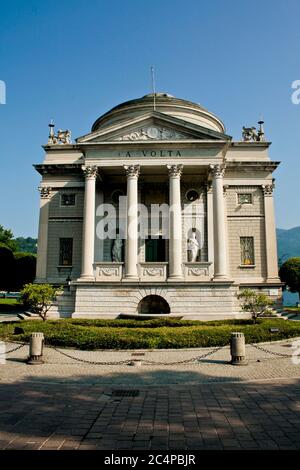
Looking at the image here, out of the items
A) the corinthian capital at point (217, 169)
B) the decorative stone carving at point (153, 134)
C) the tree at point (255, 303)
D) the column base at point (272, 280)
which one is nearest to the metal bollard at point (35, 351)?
the tree at point (255, 303)

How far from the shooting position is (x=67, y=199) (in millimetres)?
33750

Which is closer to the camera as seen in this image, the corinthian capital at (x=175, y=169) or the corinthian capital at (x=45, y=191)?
the corinthian capital at (x=175, y=169)

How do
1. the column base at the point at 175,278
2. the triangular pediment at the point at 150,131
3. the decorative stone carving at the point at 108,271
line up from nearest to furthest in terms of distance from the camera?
the column base at the point at 175,278
the decorative stone carving at the point at 108,271
the triangular pediment at the point at 150,131

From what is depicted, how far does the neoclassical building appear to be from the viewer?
85.0ft

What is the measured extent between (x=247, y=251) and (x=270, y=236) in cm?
243

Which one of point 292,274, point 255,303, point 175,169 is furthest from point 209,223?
point 292,274

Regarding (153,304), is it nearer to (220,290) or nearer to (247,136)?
(220,290)

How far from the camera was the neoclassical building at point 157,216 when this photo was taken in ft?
85.0

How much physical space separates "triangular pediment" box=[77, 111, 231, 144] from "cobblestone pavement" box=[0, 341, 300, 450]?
759 inches

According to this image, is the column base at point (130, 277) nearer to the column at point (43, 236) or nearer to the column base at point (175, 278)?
the column base at point (175, 278)

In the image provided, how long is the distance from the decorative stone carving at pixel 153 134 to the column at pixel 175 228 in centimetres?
260

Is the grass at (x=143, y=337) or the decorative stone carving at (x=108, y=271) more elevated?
the decorative stone carving at (x=108, y=271)

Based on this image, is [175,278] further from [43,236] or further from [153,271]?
[43,236]
